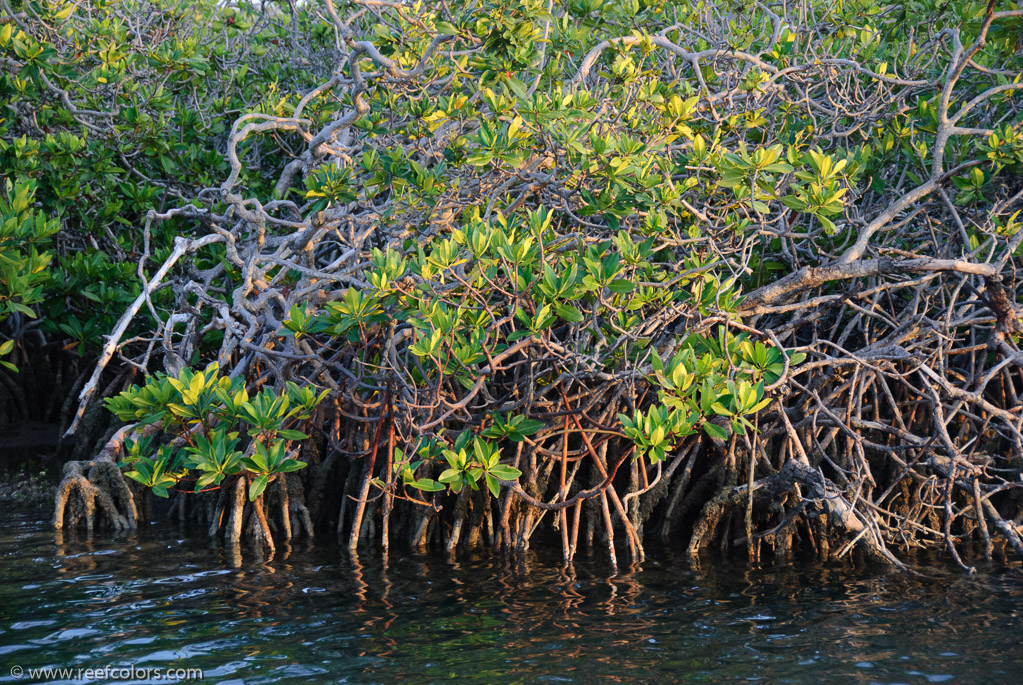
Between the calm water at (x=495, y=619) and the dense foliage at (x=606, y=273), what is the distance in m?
0.48

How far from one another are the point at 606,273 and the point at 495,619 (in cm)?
160

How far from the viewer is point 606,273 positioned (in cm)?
422

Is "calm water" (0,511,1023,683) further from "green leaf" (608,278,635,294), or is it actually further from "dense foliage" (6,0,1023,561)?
"green leaf" (608,278,635,294)

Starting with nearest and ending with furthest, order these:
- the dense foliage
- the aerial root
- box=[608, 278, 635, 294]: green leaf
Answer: box=[608, 278, 635, 294]: green leaf, the dense foliage, the aerial root

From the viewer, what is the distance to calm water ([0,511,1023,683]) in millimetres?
3588

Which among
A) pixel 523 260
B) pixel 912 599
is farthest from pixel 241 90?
pixel 912 599

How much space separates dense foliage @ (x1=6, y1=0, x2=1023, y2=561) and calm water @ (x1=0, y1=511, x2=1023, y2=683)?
0.48m

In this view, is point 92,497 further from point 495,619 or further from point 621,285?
point 621,285

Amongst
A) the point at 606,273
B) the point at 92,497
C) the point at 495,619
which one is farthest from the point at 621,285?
the point at 92,497

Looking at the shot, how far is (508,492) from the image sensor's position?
5543mm

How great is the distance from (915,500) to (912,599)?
131cm

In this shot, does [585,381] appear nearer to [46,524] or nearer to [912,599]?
[912,599]

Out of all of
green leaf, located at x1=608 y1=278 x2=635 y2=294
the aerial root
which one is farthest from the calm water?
green leaf, located at x1=608 y1=278 x2=635 y2=294

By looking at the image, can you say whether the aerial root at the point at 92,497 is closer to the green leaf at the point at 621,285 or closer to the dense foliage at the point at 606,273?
the dense foliage at the point at 606,273
